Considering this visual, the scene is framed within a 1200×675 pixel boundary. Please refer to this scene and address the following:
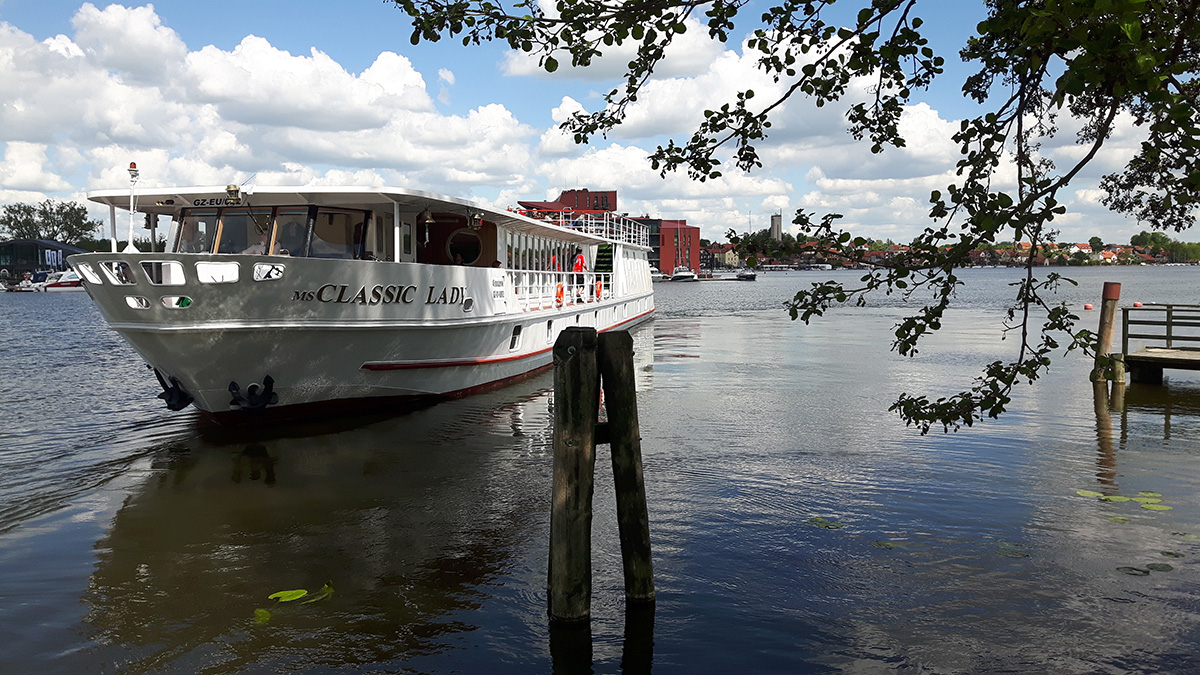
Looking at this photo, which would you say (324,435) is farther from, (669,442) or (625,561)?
(625,561)

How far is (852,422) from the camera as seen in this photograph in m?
15.2

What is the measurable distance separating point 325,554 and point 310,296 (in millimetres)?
6179

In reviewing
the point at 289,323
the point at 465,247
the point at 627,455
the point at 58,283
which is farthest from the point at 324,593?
the point at 58,283

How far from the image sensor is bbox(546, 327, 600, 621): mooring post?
5945 mm

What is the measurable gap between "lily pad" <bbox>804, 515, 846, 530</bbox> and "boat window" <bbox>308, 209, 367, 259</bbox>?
9399 mm

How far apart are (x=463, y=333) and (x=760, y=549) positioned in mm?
9795

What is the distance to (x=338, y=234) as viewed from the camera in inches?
597

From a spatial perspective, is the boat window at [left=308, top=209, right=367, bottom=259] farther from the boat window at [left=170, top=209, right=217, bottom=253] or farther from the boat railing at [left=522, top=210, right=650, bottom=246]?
the boat railing at [left=522, top=210, right=650, bottom=246]

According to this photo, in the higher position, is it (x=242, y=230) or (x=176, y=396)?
(x=242, y=230)

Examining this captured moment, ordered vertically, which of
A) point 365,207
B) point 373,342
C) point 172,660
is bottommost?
point 172,660

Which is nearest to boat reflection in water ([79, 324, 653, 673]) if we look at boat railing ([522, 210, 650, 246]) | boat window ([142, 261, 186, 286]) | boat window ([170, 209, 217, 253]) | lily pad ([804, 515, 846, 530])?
boat window ([142, 261, 186, 286])

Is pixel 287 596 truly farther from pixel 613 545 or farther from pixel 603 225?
pixel 603 225

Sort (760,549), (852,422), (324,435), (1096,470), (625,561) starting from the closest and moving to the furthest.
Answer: (625,561) → (760,549) → (1096,470) → (324,435) → (852,422)

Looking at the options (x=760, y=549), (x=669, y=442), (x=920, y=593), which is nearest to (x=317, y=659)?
(x=760, y=549)
